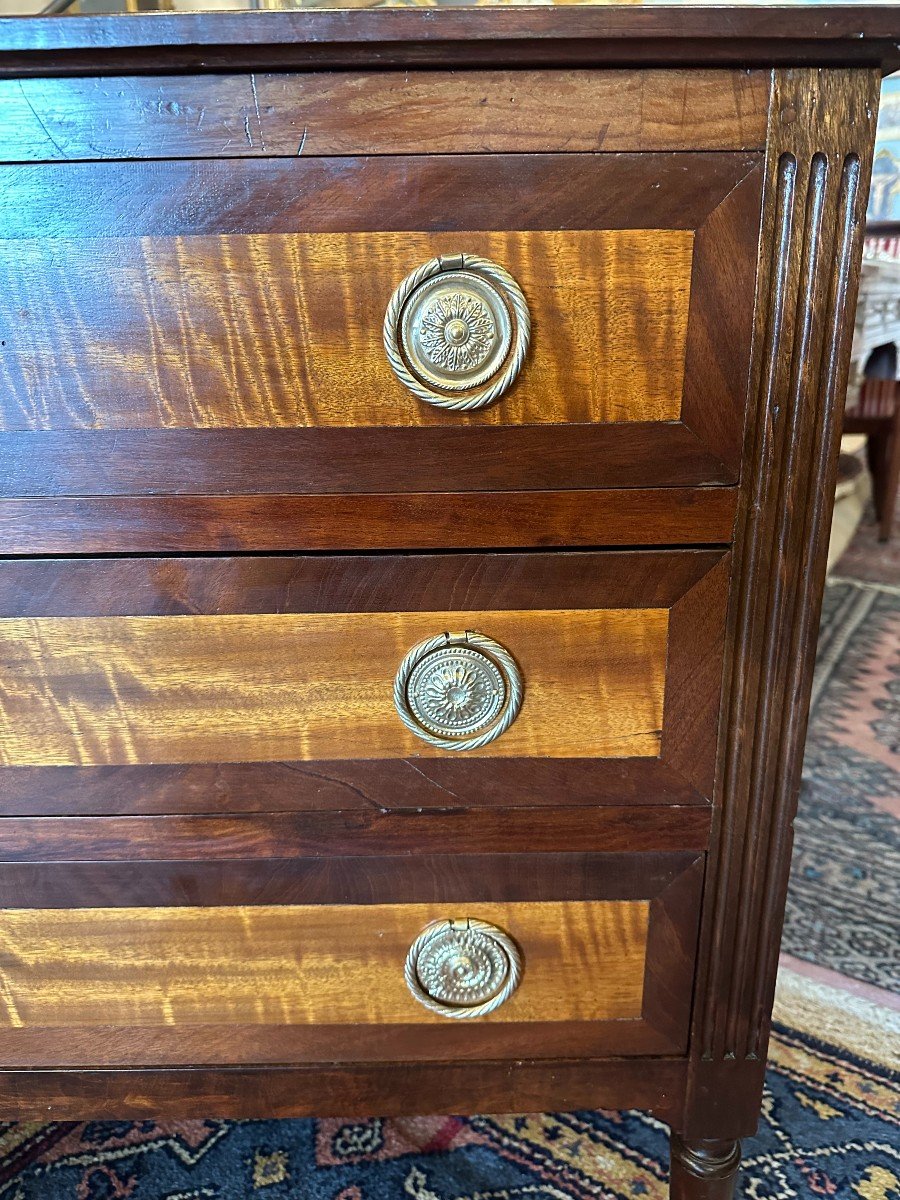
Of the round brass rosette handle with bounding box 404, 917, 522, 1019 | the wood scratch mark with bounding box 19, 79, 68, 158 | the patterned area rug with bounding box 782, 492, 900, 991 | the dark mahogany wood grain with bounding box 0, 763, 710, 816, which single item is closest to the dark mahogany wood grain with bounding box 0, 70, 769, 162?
the wood scratch mark with bounding box 19, 79, 68, 158

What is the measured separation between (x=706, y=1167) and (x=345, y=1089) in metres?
0.24

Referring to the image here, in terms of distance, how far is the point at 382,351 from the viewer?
44 cm

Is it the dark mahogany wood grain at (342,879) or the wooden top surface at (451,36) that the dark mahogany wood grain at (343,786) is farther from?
the wooden top surface at (451,36)

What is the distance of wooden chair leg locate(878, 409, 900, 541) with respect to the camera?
2.02 meters

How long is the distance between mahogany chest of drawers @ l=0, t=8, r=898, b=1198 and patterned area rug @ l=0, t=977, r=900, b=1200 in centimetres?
16

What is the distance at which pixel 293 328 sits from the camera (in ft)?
1.42

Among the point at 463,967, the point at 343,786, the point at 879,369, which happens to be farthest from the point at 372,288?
the point at 879,369

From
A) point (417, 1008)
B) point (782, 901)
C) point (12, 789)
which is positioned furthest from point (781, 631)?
point (12, 789)

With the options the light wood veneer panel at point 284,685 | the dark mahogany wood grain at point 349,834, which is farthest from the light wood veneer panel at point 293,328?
the dark mahogany wood grain at point 349,834

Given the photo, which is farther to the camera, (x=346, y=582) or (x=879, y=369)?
(x=879, y=369)

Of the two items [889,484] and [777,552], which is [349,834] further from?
[889,484]

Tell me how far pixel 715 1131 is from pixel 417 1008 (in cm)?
21

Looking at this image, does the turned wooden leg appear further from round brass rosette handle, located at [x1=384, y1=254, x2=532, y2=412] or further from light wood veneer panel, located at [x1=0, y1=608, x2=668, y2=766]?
round brass rosette handle, located at [x1=384, y1=254, x2=532, y2=412]

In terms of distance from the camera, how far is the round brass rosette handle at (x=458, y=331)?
421 millimetres
